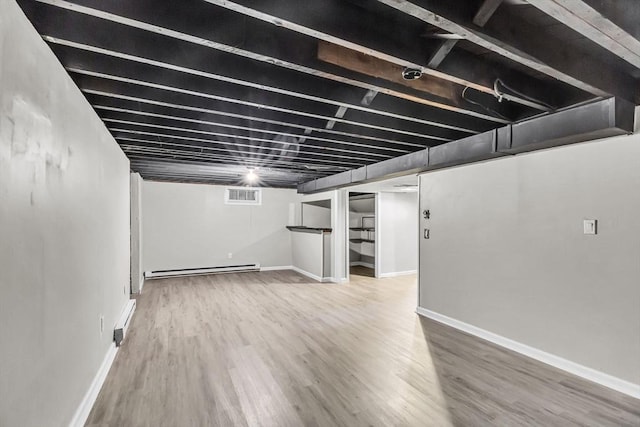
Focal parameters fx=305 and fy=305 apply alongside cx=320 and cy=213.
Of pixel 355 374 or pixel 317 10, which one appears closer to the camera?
pixel 317 10

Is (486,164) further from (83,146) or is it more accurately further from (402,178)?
(83,146)

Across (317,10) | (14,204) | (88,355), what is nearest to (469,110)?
(317,10)

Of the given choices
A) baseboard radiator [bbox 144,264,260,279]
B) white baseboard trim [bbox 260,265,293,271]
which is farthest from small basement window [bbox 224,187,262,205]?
white baseboard trim [bbox 260,265,293,271]

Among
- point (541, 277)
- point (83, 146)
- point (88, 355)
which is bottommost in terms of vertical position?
point (88, 355)

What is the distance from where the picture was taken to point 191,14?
53.7 inches

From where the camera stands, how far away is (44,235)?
1.45 metres

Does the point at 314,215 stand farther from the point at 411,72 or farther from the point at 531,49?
the point at 531,49

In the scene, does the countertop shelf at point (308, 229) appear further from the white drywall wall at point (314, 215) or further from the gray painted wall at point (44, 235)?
the gray painted wall at point (44, 235)

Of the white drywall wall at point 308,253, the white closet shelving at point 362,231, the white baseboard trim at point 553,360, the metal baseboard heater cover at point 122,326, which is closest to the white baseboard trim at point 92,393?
the metal baseboard heater cover at point 122,326

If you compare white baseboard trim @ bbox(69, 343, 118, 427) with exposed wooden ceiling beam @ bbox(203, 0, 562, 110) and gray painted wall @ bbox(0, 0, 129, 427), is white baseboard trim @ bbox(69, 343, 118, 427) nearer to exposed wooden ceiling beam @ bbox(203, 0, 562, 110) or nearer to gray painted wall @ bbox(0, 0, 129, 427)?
gray painted wall @ bbox(0, 0, 129, 427)

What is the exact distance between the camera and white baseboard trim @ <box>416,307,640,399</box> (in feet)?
7.48

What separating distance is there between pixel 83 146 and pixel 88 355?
56.3 inches

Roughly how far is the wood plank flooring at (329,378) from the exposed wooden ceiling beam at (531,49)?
212 cm

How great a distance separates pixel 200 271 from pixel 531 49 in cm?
671
